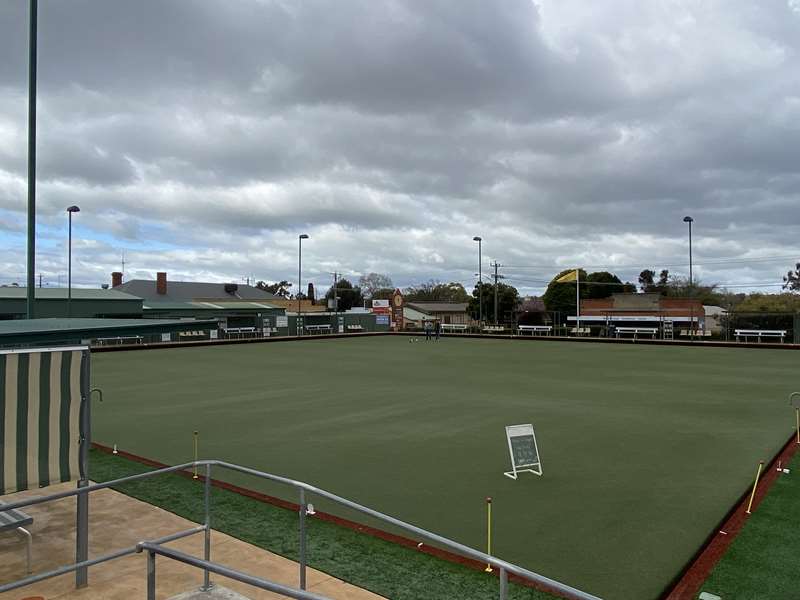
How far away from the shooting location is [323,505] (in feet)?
24.9

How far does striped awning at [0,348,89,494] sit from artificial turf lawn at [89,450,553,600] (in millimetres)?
2044

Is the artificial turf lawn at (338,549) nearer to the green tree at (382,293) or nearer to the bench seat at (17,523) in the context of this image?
the bench seat at (17,523)

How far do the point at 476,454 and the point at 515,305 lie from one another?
75760mm

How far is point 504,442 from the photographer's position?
10.7 meters

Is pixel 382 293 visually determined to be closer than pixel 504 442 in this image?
No

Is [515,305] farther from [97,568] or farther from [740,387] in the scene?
[97,568]

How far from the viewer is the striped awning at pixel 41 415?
4926 mm

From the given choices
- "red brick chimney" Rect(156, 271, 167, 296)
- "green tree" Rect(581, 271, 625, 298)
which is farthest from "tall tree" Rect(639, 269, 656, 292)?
"red brick chimney" Rect(156, 271, 167, 296)

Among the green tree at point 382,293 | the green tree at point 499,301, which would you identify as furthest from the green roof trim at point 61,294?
the green tree at point 382,293

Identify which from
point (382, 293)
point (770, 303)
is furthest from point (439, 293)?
point (770, 303)

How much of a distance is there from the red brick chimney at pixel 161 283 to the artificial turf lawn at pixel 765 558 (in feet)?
209

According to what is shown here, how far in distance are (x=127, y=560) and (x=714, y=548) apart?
5836 millimetres

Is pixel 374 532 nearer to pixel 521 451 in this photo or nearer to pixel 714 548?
pixel 521 451

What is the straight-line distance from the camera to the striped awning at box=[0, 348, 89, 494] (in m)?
4.93
